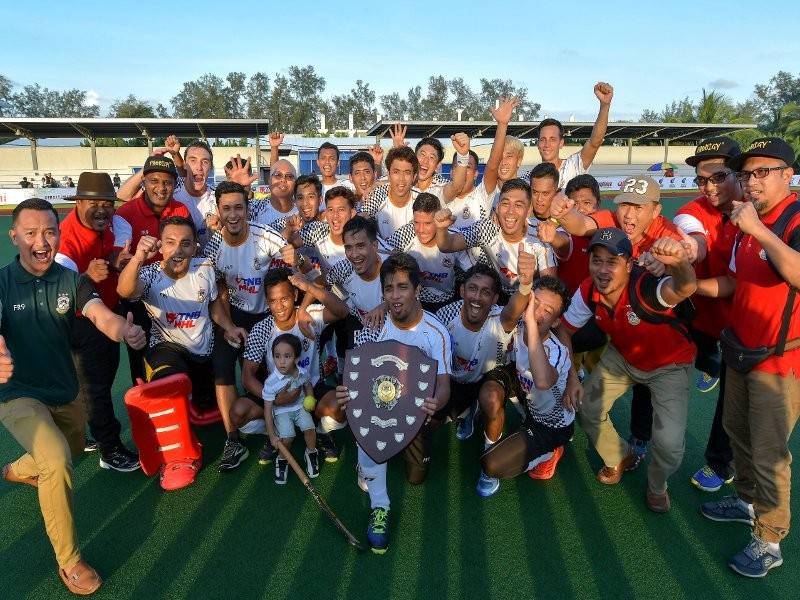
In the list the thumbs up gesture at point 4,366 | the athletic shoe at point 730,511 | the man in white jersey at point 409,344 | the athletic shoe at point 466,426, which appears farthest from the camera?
the athletic shoe at point 466,426

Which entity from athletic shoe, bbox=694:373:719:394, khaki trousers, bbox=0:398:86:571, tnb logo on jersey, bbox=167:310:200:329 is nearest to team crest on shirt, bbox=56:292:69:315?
khaki trousers, bbox=0:398:86:571

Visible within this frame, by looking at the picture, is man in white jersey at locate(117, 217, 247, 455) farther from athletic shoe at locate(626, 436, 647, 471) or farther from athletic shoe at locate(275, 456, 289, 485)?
athletic shoe at locate(626, 436, 647, 471)

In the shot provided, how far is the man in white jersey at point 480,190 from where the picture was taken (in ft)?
18.9

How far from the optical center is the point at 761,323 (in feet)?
9.98

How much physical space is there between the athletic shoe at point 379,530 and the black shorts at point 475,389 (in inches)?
37.8

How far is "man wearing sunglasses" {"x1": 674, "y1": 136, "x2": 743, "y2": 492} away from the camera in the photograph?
3850mm

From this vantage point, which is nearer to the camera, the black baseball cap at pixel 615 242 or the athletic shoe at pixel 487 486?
the black baseball cap at pixel 615 242

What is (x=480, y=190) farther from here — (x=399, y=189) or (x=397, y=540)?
(x=397, y=540)

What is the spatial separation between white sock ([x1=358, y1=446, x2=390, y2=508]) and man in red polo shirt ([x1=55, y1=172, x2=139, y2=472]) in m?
2.06

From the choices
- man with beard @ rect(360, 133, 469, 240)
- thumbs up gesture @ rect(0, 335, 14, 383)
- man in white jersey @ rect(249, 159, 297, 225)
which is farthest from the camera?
man in white jersey @ rect(249, 159, 297, 225)

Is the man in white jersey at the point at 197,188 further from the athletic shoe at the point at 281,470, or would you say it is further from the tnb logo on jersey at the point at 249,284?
the athletic shoe at the point at 281,470

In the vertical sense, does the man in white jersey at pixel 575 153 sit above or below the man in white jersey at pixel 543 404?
above

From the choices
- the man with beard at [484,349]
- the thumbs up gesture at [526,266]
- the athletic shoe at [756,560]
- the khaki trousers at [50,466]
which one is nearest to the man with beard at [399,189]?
the man with beard at [484,349]

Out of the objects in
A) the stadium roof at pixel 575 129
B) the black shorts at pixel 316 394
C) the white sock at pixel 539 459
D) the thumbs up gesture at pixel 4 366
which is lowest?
the white sock at pixel 539 459
